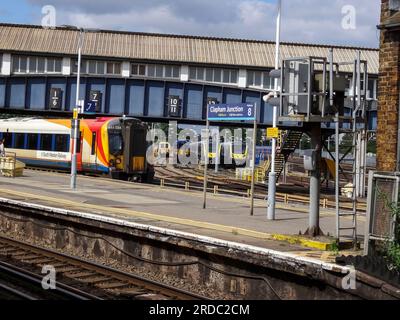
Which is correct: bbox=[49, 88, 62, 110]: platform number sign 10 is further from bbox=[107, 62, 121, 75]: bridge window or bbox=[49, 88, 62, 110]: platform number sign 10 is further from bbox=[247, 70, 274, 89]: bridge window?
bbox=[247, 70, 274, 89]: bridge window

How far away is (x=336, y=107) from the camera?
1131cm

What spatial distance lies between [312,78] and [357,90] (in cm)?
86

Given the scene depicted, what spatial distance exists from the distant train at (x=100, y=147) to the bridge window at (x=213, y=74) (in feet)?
35.3

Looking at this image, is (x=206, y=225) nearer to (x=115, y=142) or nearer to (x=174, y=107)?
(x=115, y=142)

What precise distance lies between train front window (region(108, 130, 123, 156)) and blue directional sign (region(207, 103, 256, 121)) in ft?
49.4

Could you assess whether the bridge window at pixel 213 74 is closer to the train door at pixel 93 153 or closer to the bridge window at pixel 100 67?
the bridge window at pixel 100 67

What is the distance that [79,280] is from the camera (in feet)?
36.2

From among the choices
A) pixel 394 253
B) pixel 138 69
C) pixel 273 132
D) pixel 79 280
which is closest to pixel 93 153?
pixel 138 69

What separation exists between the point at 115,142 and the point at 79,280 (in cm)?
2090

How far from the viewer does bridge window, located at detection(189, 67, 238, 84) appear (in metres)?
42.8

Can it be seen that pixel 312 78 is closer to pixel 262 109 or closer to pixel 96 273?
pixel 96 273

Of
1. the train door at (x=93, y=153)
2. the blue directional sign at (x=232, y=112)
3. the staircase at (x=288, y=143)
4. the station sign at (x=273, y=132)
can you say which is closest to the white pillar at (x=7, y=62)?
the train door at (x=93, y=153)

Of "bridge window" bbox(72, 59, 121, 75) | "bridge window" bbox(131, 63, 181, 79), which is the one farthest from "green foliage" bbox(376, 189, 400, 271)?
"bridge window" bbox(72, 59, 121, 75)
